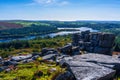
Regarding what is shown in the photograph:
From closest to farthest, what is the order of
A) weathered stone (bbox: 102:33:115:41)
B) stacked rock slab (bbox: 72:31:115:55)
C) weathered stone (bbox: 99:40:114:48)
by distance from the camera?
weathered stone (bbox: 102:33:115:41)
stacked rock slab (bbox: 72:31:115:55)
weathered stone (bbox: 99:40:114:48)

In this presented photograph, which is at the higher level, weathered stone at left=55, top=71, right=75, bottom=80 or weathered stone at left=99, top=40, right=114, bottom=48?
weathered stone at left=55, top=71, right=75, bottom=80

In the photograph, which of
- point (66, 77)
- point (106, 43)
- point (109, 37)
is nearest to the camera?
point (66, 77)

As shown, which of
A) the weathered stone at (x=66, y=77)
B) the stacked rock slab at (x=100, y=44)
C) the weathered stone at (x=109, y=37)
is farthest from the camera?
the stacked rock slab at (x=100, y=44)

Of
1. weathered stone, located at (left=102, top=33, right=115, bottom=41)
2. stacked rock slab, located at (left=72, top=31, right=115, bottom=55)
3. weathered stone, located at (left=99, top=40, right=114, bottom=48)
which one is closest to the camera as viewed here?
weathered stone, located at (left=102, top=33, right=115, bottom=41)

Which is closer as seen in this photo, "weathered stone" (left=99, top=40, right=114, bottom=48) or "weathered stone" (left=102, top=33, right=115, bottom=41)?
"weathered stone" (left=102, top=33, right=115, bottom=41)

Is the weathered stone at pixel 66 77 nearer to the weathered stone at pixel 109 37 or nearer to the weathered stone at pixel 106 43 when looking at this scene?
the weathered stone at pixel 109 37

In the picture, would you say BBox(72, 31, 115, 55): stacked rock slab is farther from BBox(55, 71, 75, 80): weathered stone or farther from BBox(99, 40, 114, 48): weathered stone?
BBox(55, 71, 75, 80): weathered stone

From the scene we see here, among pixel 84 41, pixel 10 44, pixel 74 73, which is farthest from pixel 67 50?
pixel 10 44

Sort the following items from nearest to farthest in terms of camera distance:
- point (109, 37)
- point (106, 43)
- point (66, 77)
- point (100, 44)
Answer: point (66, 77), point (109, 37), point (106, 43), point (100, 44)

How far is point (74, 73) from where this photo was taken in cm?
2566

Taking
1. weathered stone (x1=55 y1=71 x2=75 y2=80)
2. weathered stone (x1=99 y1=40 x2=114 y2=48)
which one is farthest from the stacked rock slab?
weathered stone (x1=55 y1=71 x2=75 y2=80)

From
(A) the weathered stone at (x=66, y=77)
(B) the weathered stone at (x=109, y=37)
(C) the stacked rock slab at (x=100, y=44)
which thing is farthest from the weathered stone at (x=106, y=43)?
(A) the weathered stone at (x=66, y=77)

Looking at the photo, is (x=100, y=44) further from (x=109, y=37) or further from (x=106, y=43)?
(x=109, y=37)

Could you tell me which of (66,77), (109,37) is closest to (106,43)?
(109,37)
